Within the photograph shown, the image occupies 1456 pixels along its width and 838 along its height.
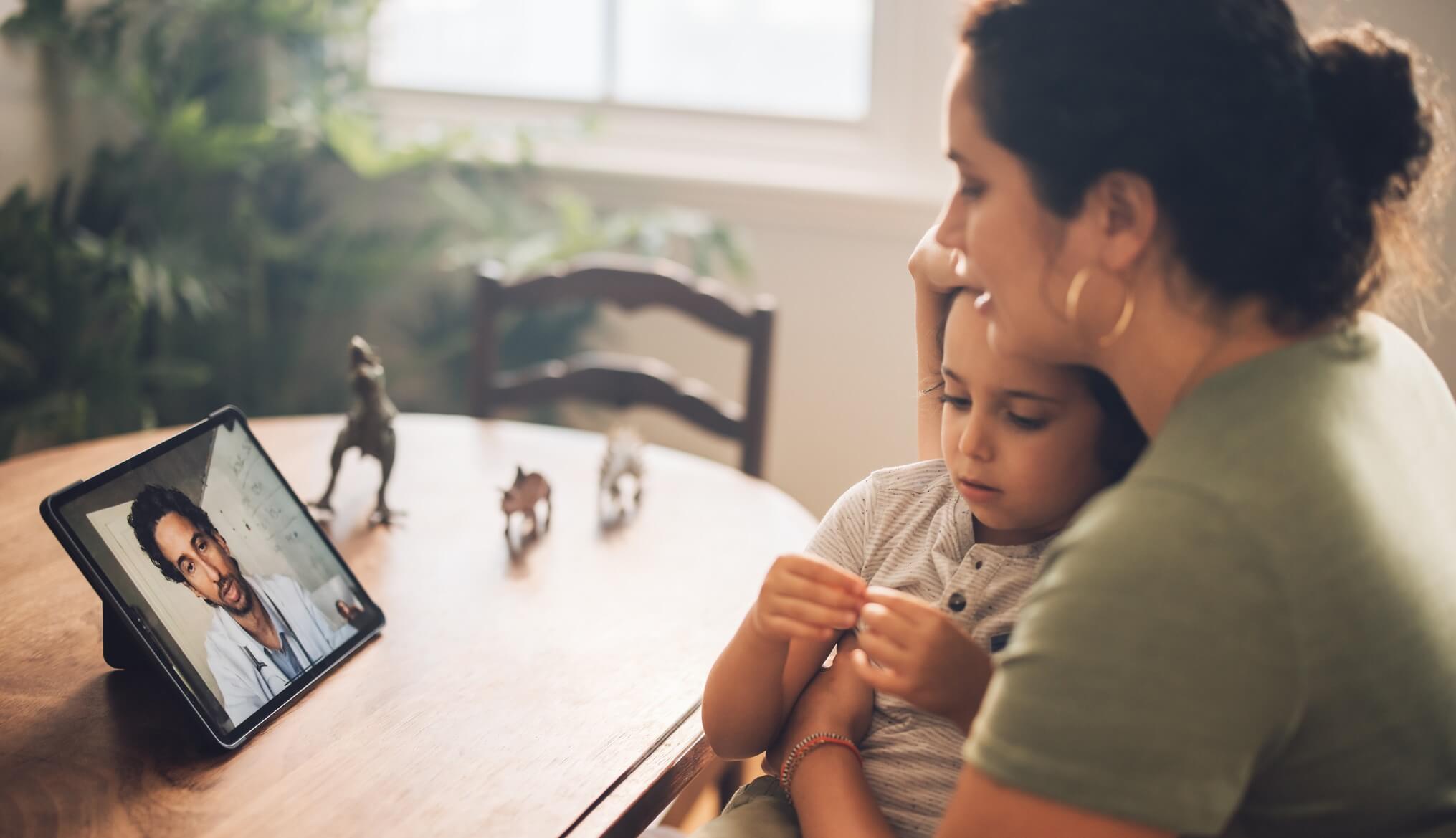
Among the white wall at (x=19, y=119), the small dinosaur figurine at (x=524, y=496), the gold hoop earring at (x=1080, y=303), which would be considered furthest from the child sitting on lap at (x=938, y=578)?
the white wall at (x=19, y=119)

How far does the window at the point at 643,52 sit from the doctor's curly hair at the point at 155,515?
224 centimetres

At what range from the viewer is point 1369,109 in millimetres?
752

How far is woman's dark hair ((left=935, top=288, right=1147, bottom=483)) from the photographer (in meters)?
0.90

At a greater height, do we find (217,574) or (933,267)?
(933,267)

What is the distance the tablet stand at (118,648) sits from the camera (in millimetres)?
1012

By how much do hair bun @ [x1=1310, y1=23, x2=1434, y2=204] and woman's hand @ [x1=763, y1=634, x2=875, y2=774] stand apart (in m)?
0.51

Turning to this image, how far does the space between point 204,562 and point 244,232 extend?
6.51ft

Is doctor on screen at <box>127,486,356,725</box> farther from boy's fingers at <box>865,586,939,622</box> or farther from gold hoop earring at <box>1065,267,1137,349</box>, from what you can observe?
gold hoop earring at <box>1065,267,1137,349</box>

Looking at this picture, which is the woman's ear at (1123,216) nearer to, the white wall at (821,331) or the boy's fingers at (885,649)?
the boy's fingers at (885,649)

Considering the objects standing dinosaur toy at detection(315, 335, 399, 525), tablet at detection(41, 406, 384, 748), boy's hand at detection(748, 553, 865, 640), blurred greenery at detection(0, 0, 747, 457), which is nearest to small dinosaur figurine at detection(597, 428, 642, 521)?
standing dinosaur toy at detection(315, 335, 399, 525)

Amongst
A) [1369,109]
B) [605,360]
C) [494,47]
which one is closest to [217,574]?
[1369,109]

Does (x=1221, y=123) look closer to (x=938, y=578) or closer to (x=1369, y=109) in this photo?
(x=1369, y=109)

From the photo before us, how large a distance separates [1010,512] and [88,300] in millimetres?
2142

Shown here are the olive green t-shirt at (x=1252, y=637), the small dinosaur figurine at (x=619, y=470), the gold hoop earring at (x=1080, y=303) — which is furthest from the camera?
the small dinosaur figurine at (x=619, y=470)
